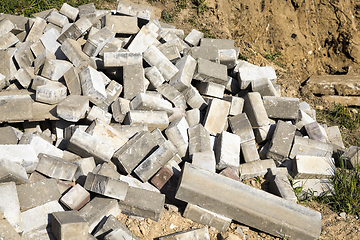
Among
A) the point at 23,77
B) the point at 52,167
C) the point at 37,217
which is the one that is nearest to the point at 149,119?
the point at 52,167

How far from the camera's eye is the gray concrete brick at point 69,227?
2.69m

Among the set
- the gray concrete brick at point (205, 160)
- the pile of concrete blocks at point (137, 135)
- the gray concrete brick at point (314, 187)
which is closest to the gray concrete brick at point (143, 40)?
the pile of concrete blocks at point (137, 135)

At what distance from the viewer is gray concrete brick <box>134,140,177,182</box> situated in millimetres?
3691

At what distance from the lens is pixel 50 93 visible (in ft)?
13.3

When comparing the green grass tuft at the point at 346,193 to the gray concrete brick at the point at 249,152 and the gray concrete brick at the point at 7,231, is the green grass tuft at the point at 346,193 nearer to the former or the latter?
the gray concrete brick at the point at 249,152

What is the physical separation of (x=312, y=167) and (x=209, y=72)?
7.30 ft

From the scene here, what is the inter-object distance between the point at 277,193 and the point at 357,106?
168 inches

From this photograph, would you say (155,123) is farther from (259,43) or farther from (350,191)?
(259,43)

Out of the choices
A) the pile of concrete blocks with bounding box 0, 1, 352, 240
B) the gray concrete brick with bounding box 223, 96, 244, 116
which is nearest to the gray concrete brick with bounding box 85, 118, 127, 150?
the pile of concrete blocks with bounding box 0, 1, 352, 240

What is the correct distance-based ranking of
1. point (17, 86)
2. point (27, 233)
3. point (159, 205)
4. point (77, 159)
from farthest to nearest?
point (17, 86), point (77, 159), point (159, 205), point (27, 233)

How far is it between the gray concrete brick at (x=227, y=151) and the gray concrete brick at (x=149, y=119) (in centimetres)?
83

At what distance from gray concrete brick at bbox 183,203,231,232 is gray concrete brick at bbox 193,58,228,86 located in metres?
2.42

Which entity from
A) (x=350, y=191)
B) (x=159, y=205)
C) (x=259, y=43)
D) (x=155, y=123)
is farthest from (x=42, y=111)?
(x=259, y=43)

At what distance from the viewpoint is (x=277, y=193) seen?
13.1 feet
